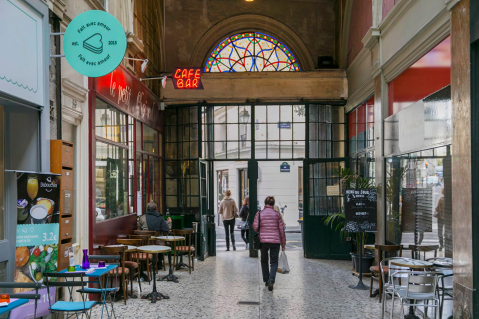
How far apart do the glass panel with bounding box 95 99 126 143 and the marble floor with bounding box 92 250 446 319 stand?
2.56 metres

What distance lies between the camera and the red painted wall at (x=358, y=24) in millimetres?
10234

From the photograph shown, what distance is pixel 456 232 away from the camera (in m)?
5.52

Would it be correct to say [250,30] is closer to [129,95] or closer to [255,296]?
[129,95]

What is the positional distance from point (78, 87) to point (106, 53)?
1787mm

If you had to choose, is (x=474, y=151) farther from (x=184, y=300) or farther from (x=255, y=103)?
(x=255, y=103)

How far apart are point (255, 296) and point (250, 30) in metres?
7.96

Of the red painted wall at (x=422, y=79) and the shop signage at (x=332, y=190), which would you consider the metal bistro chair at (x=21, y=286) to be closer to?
the red painted wall at (x=422, y=79)

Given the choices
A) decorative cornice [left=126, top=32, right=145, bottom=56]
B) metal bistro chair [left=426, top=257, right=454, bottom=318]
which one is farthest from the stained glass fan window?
metal bistro chair [left=426, top=257, right=454, bottom=318]

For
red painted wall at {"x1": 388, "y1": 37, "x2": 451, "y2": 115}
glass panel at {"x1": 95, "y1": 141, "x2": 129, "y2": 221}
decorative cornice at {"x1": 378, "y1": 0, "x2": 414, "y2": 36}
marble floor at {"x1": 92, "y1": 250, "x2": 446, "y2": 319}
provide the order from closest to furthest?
red painted wall at {"x1": 388, "y1": 37, "x2": 451, "y2": 115} < marble floor at {"x1": 92, "y1": 250, "x2": 446, "y2": 319} < decorative cornice at {"x1": 378, "y1": 0, "x2": 414, "y2": 36} < glass panel at {"x1": 95, "y1": 141, "x2": 129, "y2": 221}

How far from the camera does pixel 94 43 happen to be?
17.2 feet

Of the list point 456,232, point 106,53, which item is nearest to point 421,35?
point 456,232

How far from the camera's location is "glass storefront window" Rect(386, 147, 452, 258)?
607 centimetres

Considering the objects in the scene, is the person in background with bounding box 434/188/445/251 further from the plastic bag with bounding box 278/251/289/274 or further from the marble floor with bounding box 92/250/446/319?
the plastic bag with bounding box 278/251/289/274

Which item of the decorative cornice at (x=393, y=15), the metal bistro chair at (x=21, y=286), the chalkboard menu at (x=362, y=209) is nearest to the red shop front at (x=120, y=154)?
the metal bistro chair at (x=21, y=286)
